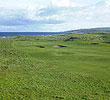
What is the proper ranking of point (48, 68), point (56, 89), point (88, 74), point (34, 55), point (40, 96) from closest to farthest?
point (40, 96), point (56, 89), point (88, 74), point (48, 68), point (34, 55)

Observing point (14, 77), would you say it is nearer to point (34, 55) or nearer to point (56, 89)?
point (56, 89)

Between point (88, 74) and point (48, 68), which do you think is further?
point (48, 68)

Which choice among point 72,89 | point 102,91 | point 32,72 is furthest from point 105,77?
point 32,72

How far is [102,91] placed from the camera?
2256 centimetres

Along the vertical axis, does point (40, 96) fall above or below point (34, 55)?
below

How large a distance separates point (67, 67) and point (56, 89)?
12.6 meters

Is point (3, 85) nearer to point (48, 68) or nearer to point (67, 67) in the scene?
point (48, 68)

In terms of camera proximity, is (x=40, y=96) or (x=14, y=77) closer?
(x=40, y=96)

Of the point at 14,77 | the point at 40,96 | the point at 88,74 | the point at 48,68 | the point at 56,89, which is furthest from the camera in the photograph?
the point at 48,68

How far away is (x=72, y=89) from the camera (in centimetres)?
2275

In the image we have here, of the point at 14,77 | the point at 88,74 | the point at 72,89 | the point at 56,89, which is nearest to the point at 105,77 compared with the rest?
the point at 88,74

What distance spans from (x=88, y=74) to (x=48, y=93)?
1226 centimetres

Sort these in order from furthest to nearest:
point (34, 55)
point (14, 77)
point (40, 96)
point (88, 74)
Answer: point (34, 55)
point (88, 74)
point (14, 77)
point (40, 96)

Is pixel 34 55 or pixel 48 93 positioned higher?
pixel 34 55
